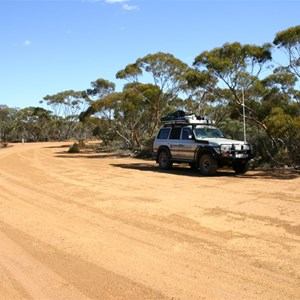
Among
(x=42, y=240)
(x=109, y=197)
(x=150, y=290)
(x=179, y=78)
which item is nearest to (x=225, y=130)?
(x=179, y=78)

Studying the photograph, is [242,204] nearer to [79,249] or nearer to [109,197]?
[109,197]

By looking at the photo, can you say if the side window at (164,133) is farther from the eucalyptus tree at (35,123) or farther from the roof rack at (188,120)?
the eucalyptus tree at (35,123)

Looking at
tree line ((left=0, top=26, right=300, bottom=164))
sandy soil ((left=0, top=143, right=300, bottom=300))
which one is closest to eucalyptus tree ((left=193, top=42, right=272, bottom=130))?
tree line ((left=0, top=26, right=300, bottom=164))

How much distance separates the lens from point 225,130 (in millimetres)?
24141

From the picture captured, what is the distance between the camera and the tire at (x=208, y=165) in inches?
589

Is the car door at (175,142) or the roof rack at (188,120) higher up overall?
the roof rack at (188,120)

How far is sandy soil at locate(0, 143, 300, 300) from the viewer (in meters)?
4.59

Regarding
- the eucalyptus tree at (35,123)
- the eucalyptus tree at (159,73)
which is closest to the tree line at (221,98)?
the eucalyptus tree at (159,73)

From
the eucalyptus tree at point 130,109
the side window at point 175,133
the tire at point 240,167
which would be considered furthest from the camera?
the eucalyptus tree at point 130,109

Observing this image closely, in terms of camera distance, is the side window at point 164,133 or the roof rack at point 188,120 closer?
the roof rack at point 188,120

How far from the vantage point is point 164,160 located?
58.4 ft

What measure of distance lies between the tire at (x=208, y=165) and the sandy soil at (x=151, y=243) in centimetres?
341

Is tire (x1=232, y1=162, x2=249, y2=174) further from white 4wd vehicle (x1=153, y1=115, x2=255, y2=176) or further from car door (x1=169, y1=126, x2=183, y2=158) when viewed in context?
car door (x1=169, y1=126, x2=183, y2=158)

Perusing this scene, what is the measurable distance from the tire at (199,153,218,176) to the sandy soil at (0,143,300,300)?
3409mm
